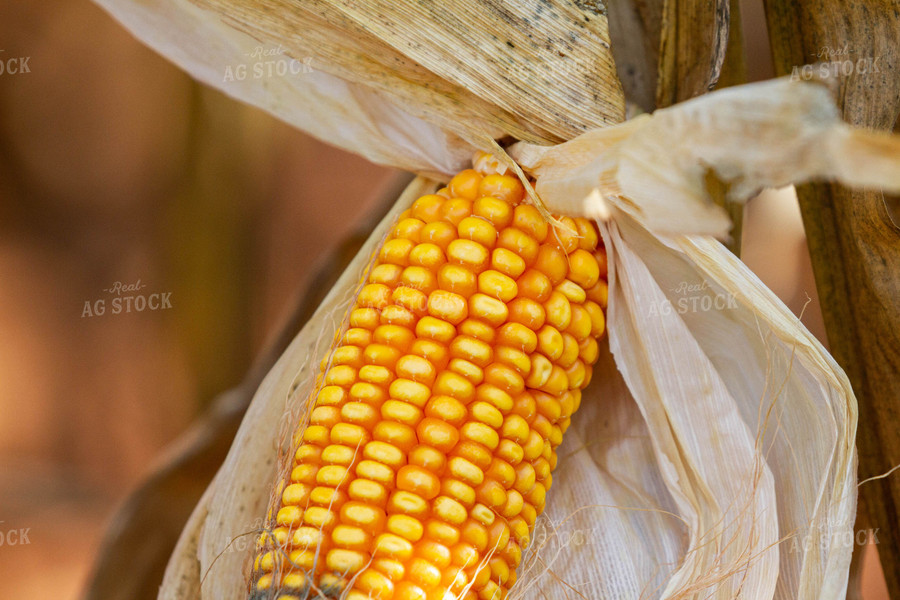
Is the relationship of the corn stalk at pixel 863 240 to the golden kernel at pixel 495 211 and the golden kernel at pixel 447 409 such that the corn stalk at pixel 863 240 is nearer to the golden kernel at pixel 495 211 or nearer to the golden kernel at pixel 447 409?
the golden kernel at pixel 495 211

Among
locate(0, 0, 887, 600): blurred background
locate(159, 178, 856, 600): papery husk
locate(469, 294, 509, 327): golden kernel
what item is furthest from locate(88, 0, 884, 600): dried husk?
locate(0, 0, 887, 600): blurred background

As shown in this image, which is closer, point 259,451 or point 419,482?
point 419,482

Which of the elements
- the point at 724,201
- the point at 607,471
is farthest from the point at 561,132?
the point at 607,471

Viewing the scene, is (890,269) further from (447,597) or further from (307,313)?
(307,313)

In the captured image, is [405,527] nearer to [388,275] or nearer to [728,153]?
[388,275]

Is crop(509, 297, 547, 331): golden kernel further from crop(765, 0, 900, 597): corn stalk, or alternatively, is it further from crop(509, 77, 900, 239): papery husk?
crop(765, 0, 900, 597): corn stalk

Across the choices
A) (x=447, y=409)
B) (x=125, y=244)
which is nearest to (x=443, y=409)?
(x=447, y=409)

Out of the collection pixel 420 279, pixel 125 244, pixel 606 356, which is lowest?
pixel 606 356
